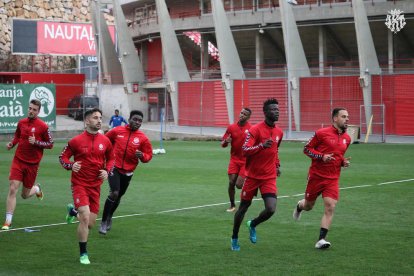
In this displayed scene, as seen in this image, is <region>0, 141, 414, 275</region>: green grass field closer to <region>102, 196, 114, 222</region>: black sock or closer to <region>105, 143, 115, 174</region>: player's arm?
<region>102, 196, 114, 222</region>: black sock

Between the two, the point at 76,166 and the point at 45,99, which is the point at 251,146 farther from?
the point at 45,99

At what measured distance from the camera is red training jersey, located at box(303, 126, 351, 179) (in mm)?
12555

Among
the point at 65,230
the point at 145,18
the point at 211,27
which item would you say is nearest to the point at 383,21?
the point at 211,27

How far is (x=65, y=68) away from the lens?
76375 millimetres

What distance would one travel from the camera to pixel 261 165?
39.9 feet

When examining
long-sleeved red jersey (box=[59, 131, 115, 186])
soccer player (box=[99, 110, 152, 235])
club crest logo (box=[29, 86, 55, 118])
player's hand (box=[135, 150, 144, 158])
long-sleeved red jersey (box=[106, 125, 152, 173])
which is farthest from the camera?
club crest logo (box=[29, 86, 55, 118])

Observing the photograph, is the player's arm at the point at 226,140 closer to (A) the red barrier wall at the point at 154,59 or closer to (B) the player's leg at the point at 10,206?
(B) the player's leg at the point at 10,206

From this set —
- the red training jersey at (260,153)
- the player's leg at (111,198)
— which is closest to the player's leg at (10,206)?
the player's leg at (111,198)

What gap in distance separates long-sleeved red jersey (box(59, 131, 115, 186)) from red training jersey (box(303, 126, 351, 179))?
3277 mm

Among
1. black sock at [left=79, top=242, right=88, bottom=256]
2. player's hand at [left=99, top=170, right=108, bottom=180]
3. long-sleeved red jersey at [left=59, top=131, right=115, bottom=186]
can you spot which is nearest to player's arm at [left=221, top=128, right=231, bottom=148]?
long-sleeved red jersey at [left=59, top=131, right=115, bottom=186]

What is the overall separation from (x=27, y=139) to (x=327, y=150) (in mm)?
5810

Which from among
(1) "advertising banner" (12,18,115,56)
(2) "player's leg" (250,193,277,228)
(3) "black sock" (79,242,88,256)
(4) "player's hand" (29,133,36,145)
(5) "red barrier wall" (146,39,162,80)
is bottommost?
(3) "black sock" (79,242,88,256)

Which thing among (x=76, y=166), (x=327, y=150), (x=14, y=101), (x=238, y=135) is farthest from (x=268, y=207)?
(x=14, y=101)

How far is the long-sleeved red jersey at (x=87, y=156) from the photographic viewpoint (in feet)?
38.1
